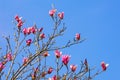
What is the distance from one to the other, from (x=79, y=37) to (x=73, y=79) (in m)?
2.55

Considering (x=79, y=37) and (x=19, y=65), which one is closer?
(x=19, y=65)

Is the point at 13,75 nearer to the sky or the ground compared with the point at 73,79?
nearer to the sky

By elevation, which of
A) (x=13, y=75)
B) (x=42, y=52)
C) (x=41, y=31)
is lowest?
(x=13, y=75)

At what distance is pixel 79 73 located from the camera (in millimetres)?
7941

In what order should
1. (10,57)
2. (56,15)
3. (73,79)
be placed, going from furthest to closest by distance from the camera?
(56,15) → (10,57) → (73,79)

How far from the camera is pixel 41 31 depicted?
10.3 m

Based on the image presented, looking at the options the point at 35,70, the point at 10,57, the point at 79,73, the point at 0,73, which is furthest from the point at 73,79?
the point at 10,57

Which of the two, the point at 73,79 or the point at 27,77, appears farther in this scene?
the point at 27,77

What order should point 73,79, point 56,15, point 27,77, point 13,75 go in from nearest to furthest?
point 73,79 < point 13,75 < point 27,77 < point 56,15

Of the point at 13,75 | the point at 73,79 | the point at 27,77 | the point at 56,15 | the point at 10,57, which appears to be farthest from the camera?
the point at 56,15

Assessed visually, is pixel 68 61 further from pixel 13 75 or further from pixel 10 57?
pixel 10 57

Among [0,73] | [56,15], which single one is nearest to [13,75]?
[0,73]

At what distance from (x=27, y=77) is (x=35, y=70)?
0.48 meters

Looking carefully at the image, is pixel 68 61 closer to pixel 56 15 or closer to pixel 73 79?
pixel 73 79
